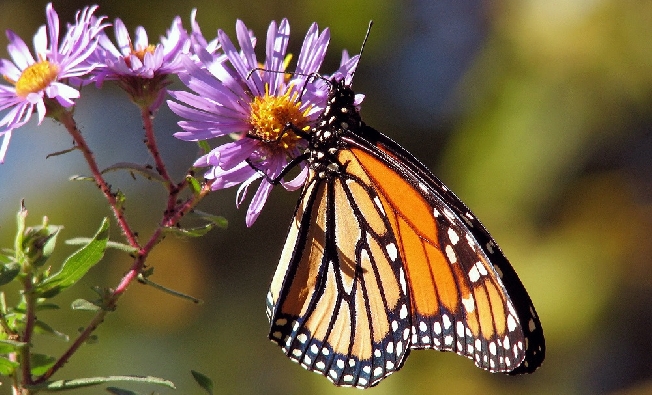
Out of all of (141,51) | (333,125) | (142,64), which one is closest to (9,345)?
(142,64)

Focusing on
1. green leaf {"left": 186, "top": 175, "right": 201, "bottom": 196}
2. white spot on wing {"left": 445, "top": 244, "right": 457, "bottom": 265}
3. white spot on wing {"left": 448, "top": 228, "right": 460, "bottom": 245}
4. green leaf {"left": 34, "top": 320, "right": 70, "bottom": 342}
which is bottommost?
green leaf {"left": 34, "top": 320, "right": 70, "bottom": 342}

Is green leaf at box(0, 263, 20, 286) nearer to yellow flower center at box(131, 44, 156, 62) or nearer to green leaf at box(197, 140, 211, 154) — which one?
green leaf at box(197, 140, 211, 154)

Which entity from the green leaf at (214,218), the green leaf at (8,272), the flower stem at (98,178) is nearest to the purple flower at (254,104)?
the green leaf at (214,218)

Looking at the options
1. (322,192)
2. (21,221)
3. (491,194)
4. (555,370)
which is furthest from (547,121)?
(21,221)

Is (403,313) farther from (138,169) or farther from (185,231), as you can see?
(138,169)

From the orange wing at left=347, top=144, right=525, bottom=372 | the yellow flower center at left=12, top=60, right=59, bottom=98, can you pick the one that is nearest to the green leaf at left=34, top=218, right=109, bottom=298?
the yellow flower center at left=12, top=60, right=59, bottom=98
